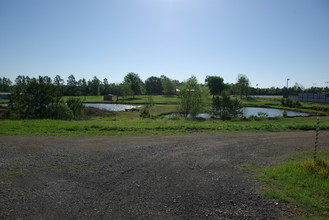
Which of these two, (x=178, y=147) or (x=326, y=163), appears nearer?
(x=326, y=163)

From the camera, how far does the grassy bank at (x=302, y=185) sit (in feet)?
18.0

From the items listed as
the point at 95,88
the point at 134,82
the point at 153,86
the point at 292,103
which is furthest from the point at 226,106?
the point at 153,86

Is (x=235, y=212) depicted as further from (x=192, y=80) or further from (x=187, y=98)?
(x=192, y=80)

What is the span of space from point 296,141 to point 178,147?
7.32 metres

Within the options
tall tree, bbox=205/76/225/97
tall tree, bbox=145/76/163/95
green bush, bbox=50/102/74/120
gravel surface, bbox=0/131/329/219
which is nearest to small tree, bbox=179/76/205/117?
green bush, bbox=50/102/74/120

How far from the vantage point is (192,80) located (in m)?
39.0

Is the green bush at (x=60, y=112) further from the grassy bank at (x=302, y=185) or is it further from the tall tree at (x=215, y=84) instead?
the tall tree at (x=215, y=84)

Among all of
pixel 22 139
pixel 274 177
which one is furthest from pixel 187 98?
pixel 274 177

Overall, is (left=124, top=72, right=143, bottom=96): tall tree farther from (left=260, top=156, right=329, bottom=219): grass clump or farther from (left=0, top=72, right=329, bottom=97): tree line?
(left=260, top=156, right=329, bottom=219): grass clump

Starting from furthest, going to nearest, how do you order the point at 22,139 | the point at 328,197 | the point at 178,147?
1. the point at 22,139
2. the point at 178,147
3. the point at 328,197

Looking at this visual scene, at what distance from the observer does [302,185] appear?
6688 mm

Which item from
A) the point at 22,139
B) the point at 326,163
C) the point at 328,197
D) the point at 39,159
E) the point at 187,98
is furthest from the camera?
the point at 187,98

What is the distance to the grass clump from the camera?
5.54 metres

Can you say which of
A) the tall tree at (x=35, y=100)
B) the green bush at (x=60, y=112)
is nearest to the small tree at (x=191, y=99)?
the green bush at (x=60, y=112)
